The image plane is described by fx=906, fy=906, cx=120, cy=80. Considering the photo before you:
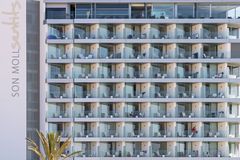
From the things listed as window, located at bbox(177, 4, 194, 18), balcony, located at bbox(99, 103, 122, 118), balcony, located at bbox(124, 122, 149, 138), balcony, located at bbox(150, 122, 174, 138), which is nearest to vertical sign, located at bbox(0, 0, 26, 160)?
balcony, located at bbox(99, 103, 122, 118)

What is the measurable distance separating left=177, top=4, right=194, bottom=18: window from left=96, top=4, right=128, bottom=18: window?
6.22 m

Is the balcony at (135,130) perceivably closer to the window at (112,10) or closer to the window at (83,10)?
the window at (112,10)

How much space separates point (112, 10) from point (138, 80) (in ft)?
28.8

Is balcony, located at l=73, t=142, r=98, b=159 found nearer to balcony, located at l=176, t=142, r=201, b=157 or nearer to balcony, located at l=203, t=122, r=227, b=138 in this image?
balcony, located at l=176, t=142, r=201, b=157

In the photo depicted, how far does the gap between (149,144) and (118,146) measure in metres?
3.53

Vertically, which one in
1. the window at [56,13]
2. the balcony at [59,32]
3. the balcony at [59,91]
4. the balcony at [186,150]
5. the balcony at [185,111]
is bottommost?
the balcony at [186,150]

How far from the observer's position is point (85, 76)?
4072 inches

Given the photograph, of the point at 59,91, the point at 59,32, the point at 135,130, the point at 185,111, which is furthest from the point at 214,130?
the point at 59,32

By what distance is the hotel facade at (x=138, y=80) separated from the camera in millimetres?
102938

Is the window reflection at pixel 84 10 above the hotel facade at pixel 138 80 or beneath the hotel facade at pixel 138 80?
above

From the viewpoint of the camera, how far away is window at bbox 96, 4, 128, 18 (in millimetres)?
104750

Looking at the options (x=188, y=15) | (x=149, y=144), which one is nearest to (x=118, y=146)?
(x=149, y=144)

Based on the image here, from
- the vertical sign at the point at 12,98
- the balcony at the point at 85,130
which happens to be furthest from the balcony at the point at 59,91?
the balcony at the point at 85,130

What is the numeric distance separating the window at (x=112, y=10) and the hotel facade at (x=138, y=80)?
116mm
